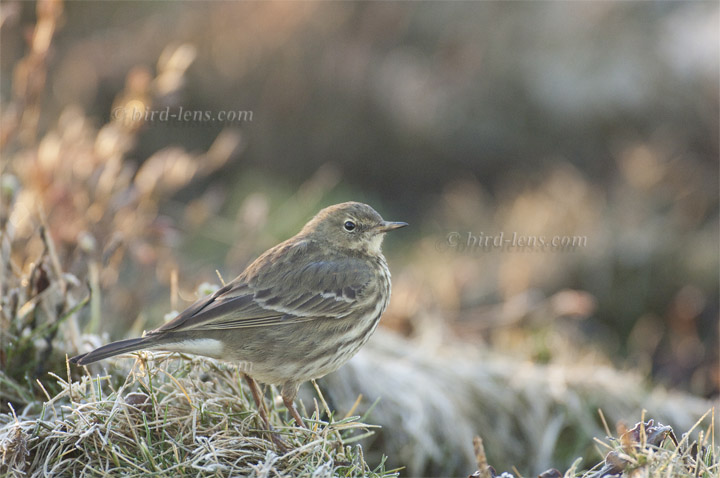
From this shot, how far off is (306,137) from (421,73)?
5.89 feet

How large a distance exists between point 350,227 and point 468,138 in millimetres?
6967

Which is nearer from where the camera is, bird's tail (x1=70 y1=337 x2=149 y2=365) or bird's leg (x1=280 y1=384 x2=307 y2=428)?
bird's tail (x1=70 y1=337 x2=149 y2=365)

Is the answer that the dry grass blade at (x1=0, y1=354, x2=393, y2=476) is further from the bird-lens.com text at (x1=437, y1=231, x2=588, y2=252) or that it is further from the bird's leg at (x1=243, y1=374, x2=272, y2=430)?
the bird-lens.com text at (x1=437, y1=231, x2=588, y2=252)

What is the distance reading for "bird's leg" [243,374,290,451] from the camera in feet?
10.5

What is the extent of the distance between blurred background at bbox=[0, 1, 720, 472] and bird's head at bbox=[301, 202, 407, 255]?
2332 mm

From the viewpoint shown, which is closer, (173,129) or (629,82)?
(173,129)

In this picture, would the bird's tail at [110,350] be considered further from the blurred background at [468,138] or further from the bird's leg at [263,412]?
the blurred background at [468,138]

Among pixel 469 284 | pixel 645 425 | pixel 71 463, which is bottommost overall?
pixel 469 284

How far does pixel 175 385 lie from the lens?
3381 mm

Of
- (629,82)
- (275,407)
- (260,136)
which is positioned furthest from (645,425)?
(629,82)

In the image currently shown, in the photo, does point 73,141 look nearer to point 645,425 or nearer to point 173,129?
point 645,425

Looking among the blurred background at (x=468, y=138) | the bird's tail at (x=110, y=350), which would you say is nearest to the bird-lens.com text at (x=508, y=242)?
the blurred background at (x=468, y=138)

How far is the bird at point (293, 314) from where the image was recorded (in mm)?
3307

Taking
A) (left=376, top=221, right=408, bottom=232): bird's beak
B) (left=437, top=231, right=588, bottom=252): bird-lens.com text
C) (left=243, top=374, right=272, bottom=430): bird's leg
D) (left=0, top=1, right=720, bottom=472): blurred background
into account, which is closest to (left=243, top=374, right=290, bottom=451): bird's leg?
(left=243, top=374, right=272, bottom=430): bird's leg
